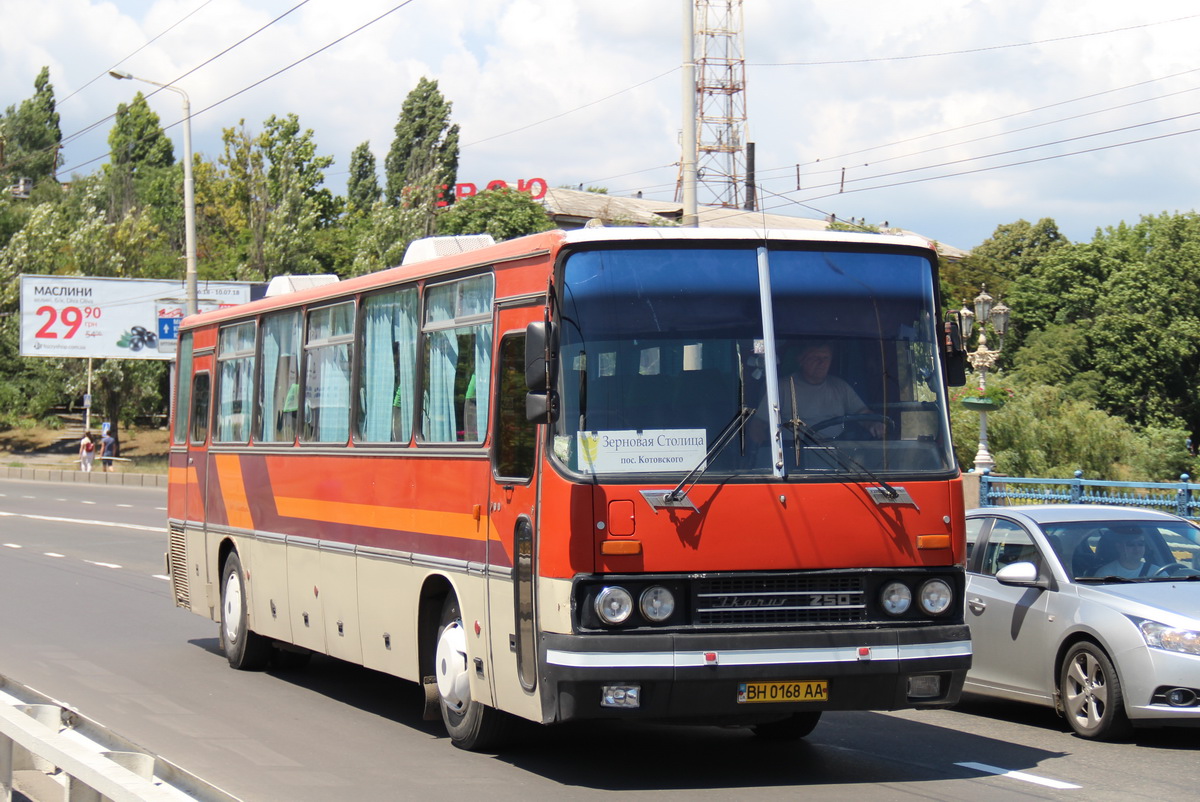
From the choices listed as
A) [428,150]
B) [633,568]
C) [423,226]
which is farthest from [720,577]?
[428,150]

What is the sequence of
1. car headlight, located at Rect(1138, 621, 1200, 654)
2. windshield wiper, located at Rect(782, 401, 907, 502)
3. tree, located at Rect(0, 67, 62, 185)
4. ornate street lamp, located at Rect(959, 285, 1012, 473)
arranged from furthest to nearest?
tree, located at Rect(0, 67, 62, 185) → ornate street lamp, located at Rect(959, 285, 1012, 473) → car headlight, located at Rect(1138, 621, 1200, 654) → windshield wiper, located at Rect(782, 401, 907, 502)

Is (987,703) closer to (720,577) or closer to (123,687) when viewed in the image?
(720,577)

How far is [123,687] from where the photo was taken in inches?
452

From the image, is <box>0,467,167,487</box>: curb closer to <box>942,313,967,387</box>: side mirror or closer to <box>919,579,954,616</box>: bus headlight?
<box>942,313,967,387</box>: side mirror

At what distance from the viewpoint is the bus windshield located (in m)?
7.55

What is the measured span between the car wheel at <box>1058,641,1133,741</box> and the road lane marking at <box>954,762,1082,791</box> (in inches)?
47.9

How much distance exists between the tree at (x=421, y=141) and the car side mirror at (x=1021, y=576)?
72.8 meters

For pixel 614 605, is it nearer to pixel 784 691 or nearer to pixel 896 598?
pixel 784 691

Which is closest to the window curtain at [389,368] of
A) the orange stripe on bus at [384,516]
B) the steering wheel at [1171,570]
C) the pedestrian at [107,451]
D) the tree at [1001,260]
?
the orange stripe on bus at [384,516]

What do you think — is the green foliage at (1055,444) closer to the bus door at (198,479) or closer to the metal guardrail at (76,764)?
the bus door at (198,479)

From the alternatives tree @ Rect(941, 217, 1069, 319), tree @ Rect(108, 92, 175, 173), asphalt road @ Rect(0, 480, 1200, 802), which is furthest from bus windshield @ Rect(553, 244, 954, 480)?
tree @ Rect(108, 92, 175, 173)

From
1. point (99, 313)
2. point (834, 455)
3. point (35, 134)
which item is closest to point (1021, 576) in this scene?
point (834, 455)

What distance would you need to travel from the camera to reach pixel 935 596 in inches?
308

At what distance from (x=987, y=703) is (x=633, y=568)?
4.94 m
